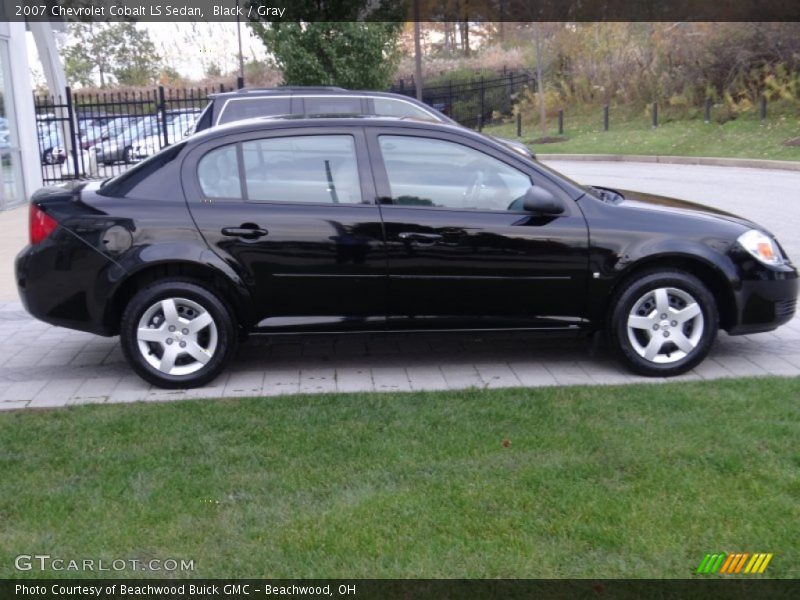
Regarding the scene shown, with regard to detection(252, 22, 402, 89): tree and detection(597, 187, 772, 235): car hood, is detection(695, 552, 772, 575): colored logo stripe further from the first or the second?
detection(252, 22, 402, 89): tree

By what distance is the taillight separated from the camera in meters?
6.02

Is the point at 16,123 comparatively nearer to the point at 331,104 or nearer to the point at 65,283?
the point at 331,104

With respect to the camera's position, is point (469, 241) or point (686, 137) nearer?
point (469, 241)

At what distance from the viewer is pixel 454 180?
6082mm

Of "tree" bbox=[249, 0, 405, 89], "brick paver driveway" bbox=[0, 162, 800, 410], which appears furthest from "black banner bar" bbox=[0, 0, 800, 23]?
"brick paver driveway" bbox=[0, 162, 800, 410]

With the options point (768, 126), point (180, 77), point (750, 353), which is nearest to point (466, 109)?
point (768, 126)

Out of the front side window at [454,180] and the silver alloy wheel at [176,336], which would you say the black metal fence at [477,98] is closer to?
the front side window at [454,180]

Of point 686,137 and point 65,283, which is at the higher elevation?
point 65,283

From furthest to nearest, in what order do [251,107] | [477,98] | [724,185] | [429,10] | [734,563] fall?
[429,10], [477,98], [724,185], [251,107], [734,563]

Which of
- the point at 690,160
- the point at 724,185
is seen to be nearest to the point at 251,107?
the point at 724,185

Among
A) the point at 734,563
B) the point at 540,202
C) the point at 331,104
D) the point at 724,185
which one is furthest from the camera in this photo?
the point at 724,185

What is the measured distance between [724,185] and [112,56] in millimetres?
46026

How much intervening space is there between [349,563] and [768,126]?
77.8ft

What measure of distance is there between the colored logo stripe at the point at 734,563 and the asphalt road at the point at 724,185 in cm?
690
